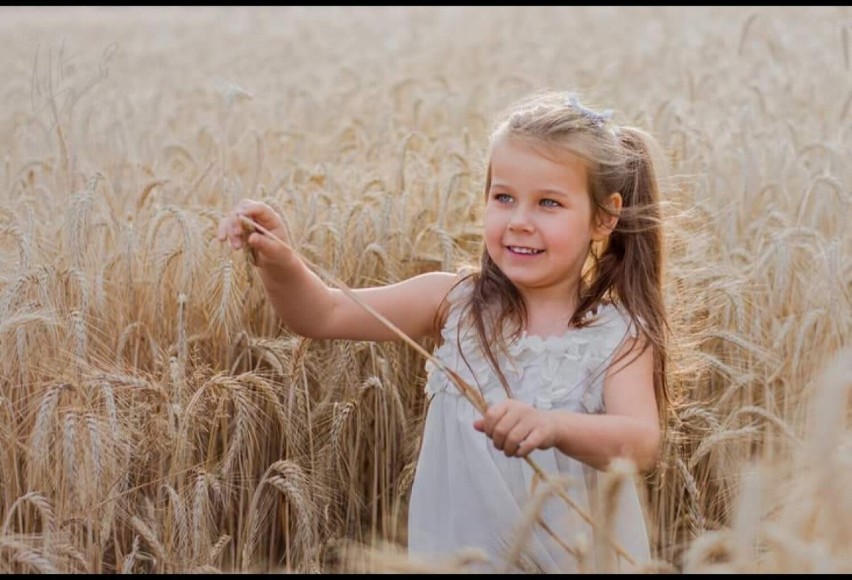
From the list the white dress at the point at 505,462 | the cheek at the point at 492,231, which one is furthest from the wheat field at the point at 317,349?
the cheek at the point at 492,231

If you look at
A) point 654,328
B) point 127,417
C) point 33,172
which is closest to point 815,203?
point 654,328

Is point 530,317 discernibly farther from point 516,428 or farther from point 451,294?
point 516,428

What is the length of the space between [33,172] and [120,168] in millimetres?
319

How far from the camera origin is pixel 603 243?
255 cm

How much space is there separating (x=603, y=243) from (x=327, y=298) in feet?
2.13

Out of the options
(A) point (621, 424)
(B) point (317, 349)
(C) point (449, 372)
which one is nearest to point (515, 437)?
(C) point (449, 372)

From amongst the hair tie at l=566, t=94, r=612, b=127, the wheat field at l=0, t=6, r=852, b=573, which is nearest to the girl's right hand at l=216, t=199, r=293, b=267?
the wheat field at l=0, t=6, r=852, b=573

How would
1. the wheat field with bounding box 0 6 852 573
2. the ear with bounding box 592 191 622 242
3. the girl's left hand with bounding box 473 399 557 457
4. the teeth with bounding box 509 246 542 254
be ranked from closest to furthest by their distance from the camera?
the girl's left hand with bounding box 473 399 557 457, the wheat field with bounding box 0 6 852 573, the teeth with bounding box 509 246 542 254, the ear with bounding box 592 191 622 242

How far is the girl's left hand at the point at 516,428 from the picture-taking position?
1.88 m

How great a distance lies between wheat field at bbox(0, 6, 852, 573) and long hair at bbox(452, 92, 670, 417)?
0.17m

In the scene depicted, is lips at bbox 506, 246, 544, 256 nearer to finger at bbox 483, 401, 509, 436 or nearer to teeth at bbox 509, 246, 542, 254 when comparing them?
teeth at bbox 509, 246, 542, 254

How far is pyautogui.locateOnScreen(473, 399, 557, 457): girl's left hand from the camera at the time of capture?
6.16 feet

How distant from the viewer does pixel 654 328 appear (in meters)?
2.37

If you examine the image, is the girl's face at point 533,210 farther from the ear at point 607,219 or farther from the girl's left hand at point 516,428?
the girl's left hand at point 516,428
